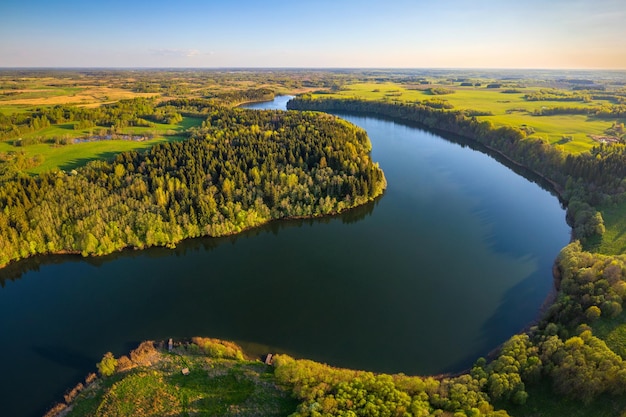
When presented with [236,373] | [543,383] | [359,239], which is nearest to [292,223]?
[359,239]

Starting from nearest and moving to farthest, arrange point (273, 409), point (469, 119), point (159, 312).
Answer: point (273, 409), point (159, 312), point (469, 119)

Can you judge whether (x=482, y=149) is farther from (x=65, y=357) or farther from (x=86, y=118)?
(x=86, y=118)

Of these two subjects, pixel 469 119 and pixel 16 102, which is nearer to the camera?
pixel 469 119

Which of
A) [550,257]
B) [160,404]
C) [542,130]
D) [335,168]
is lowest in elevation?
[160,404]

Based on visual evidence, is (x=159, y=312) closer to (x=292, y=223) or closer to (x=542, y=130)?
(x=292, y=223)

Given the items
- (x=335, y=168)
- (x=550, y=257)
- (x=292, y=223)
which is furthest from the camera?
(x=335, y=168)

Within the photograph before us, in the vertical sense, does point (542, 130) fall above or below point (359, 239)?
above

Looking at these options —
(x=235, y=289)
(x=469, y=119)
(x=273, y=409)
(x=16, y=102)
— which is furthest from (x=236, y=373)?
(x=16, y=102)
